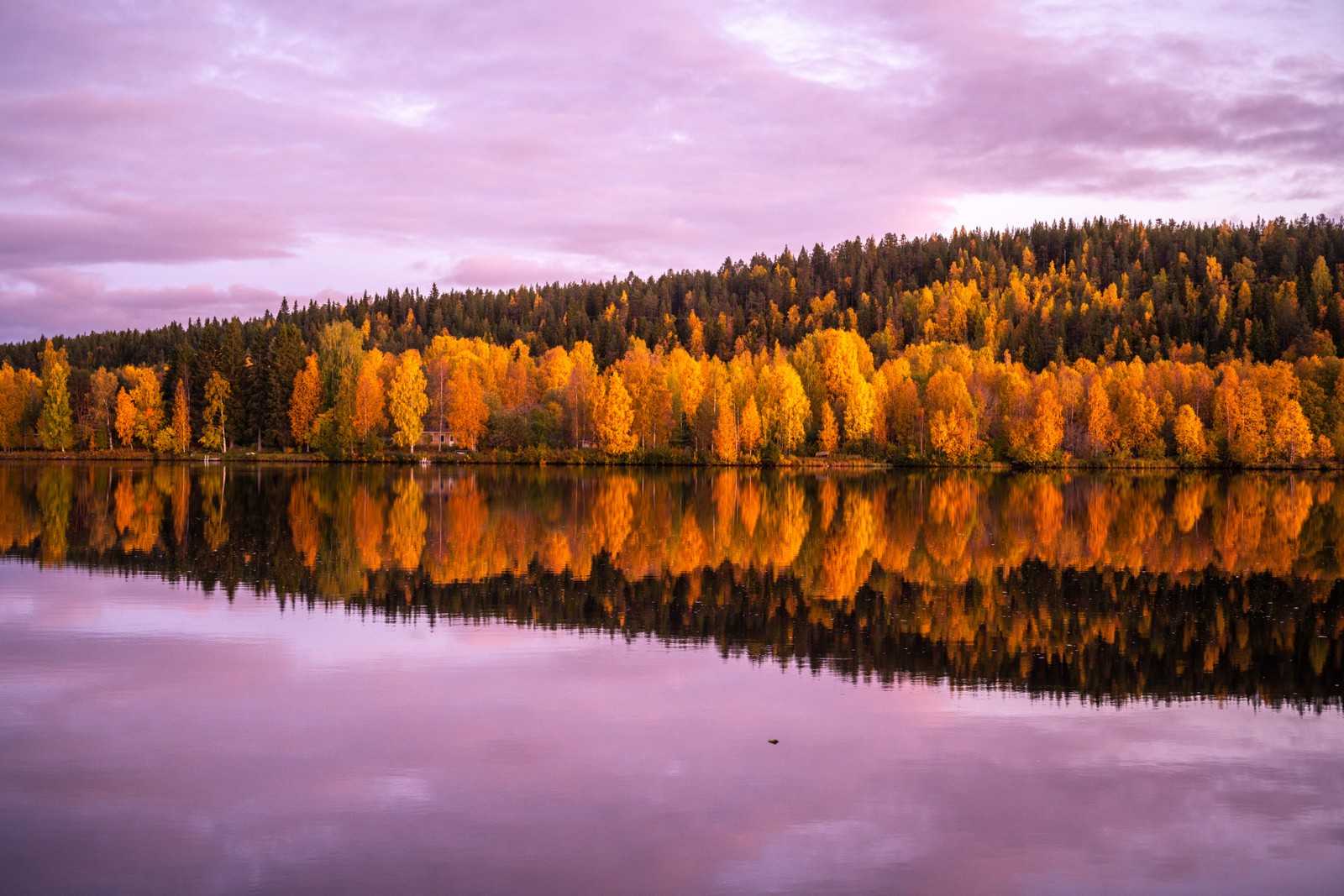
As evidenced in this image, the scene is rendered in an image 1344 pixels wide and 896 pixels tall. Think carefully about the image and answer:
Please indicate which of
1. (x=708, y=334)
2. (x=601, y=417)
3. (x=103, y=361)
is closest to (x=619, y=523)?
(x=601, y=417)

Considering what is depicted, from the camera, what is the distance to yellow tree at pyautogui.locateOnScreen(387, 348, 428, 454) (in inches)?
4114

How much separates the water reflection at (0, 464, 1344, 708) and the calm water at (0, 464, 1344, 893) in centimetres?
16

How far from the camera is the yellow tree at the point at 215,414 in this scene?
361 ft

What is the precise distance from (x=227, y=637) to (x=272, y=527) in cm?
1914

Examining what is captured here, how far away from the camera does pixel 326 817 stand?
10.8m

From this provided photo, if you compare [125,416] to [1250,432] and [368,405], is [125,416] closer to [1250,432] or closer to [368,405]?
[368,405]

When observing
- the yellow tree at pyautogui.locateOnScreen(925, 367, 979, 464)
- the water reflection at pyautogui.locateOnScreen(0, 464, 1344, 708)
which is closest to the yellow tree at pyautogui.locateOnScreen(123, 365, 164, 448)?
the water reflection at pyautogui.locateOnScreen(0, 464, 1344, 708)

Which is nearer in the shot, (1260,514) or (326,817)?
(326,817)

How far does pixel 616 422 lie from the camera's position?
10088 cm

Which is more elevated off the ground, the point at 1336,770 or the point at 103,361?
the point at 103,361

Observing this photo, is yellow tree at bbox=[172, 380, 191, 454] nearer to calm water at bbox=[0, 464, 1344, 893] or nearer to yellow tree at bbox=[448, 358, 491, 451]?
yellow tree at bbox=[448, 358, 491, 451]

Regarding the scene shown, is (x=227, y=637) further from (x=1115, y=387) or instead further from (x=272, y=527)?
(x=1115, y=387)

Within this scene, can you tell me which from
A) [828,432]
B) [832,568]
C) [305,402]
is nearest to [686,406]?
[828,432]

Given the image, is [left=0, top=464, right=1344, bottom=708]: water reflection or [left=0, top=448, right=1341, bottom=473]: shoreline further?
[left=0, top=448, right=1341, bottom=473]: shoreline
